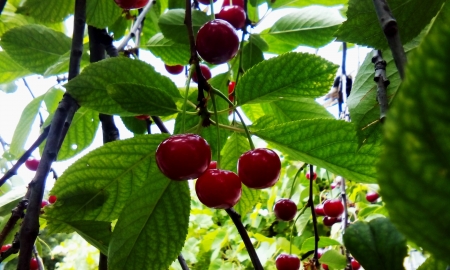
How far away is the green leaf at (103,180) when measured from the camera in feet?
2.67

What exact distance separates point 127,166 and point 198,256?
239 cm

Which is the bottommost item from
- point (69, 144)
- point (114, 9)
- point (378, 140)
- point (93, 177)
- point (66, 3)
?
point (378, 140)

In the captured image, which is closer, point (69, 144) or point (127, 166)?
point (127, 166)

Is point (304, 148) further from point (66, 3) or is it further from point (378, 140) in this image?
point (66, 3)

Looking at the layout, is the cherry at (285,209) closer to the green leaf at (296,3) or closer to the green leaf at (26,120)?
the green leaf at (296,3)

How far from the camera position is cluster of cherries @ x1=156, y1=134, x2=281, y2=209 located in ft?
2.23

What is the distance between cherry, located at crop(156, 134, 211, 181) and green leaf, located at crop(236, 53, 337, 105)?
6.3 inches

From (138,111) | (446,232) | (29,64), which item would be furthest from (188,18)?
(29,64)

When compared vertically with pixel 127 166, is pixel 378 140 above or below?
below

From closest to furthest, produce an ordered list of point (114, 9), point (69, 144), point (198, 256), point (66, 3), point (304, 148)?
point (304, 148) → point (114, 9) → point (66, 3) → point (69, 144) → point (198, 256)

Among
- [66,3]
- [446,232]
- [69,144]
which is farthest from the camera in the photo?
[69,144]

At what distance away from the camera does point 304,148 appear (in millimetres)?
767

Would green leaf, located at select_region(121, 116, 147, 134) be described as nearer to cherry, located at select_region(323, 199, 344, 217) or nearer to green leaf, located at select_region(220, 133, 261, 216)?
green leaf, located at select_region(220, 133, 261, 216)

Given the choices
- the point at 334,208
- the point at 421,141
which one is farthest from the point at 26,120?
the point at 421,141
